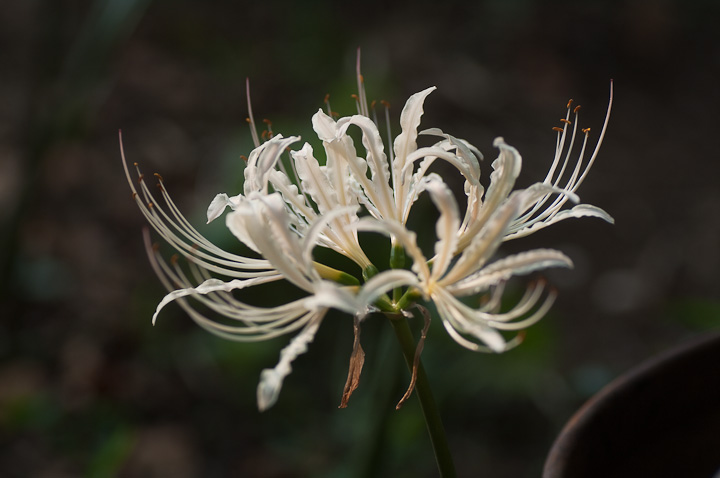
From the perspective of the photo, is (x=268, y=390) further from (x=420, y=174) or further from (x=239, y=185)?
(x=239, y=185)

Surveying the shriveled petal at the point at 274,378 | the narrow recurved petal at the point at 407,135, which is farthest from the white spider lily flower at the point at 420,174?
the shriveled petal at the point at 274,378

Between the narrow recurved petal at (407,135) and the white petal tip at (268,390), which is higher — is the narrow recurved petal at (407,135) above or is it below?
above

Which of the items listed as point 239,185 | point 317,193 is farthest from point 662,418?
point 239,185

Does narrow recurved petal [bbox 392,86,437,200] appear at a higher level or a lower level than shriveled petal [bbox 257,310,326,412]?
higher

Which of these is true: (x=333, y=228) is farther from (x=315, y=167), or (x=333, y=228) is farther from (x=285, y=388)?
(x=285, y=388)

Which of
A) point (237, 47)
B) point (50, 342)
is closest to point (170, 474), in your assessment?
point (50, 342)

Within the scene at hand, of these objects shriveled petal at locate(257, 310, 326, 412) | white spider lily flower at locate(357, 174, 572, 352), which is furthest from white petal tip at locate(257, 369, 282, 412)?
white spider lily flower at locate(357, 174, 572, 352)

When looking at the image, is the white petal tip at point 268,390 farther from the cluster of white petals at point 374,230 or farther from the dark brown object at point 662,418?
the dark brown object at point 662,418

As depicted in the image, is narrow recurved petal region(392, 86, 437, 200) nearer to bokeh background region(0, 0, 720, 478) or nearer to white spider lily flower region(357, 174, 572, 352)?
white spider lily flower region(357, 174, 572, 352)
